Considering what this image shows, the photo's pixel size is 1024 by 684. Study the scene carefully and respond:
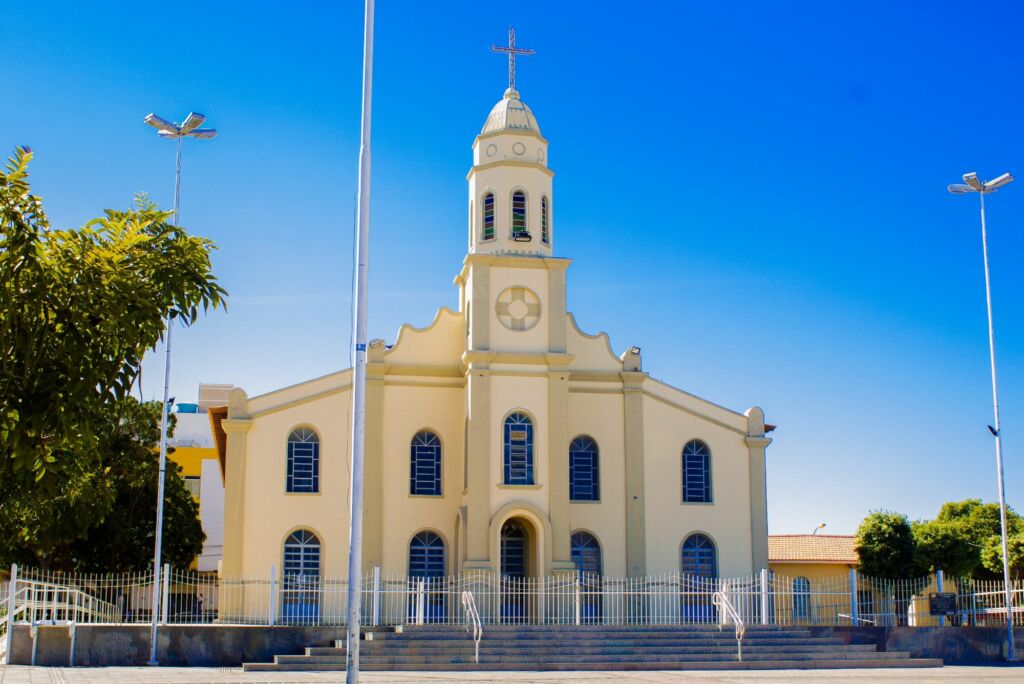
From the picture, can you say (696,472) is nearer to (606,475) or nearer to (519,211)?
(606,475)

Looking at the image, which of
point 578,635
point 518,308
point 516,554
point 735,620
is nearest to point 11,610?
point 578,635

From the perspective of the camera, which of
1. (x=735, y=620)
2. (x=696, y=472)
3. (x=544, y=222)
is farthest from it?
(x=696, y=472)

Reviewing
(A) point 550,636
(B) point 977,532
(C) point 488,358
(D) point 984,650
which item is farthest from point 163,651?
(B) point 977,532

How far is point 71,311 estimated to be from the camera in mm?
10578

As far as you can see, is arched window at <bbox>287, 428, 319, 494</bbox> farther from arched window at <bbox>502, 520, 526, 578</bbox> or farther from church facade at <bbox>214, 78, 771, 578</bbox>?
arched window at <bbox>502, 520, 526, 578</bbox>

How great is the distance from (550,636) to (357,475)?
12.6m

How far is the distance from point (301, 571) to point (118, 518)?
10634mm

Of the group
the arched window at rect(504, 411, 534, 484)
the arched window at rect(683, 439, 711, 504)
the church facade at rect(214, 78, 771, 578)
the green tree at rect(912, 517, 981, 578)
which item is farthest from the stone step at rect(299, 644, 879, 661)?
the green tree at rect(912, 517, 981, 578)

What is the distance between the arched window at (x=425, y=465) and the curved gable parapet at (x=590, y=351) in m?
4.54

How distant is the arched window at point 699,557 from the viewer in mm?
33125

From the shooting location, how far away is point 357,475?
15.4 meters

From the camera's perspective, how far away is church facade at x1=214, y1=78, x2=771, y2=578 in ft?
103

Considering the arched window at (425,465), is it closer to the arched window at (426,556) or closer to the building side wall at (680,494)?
the arched window at (426,556)

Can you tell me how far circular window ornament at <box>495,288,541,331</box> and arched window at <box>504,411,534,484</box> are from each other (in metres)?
2.51
